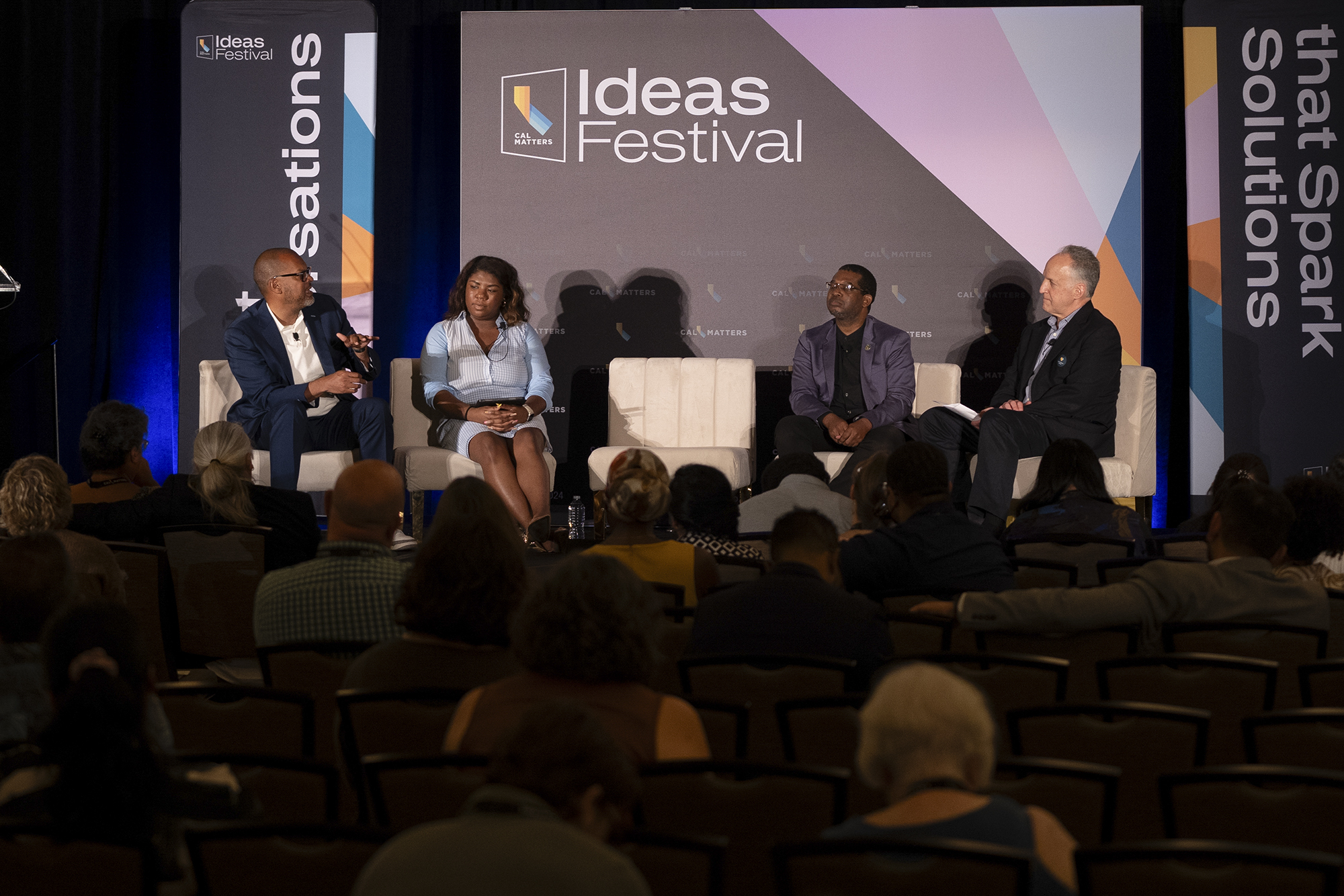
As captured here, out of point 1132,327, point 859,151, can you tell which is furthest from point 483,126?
point 1132,327

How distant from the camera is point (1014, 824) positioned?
151 cm

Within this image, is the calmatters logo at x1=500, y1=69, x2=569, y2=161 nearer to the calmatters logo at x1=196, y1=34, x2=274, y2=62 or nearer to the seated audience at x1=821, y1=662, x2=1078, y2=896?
the calmatters logo at x1=196, y1=34, x2=274, y2=62

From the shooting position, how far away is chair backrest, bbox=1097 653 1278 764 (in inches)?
93.5

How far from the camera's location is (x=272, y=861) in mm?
1562

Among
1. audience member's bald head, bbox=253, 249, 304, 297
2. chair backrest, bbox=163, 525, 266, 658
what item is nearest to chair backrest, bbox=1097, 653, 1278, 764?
chair backrest, bbox=163, 525, 266, 658

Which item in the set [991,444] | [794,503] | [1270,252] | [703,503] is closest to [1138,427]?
[991,444]

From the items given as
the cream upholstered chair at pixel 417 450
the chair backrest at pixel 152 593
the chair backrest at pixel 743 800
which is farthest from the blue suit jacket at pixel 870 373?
the chair backrest at pixel 743 800

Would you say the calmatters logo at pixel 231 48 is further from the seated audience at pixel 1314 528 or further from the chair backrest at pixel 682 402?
the seated audience at pixel 1314 528

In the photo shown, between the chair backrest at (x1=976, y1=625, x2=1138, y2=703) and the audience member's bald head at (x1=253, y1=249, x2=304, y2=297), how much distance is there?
4519 mm

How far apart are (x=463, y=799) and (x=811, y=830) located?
0.50 meters

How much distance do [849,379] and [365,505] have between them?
13.1ft

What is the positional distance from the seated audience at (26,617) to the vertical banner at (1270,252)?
6.02 meters

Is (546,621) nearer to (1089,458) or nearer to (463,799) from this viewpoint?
(463,799)

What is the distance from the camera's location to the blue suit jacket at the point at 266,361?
6078 mm
